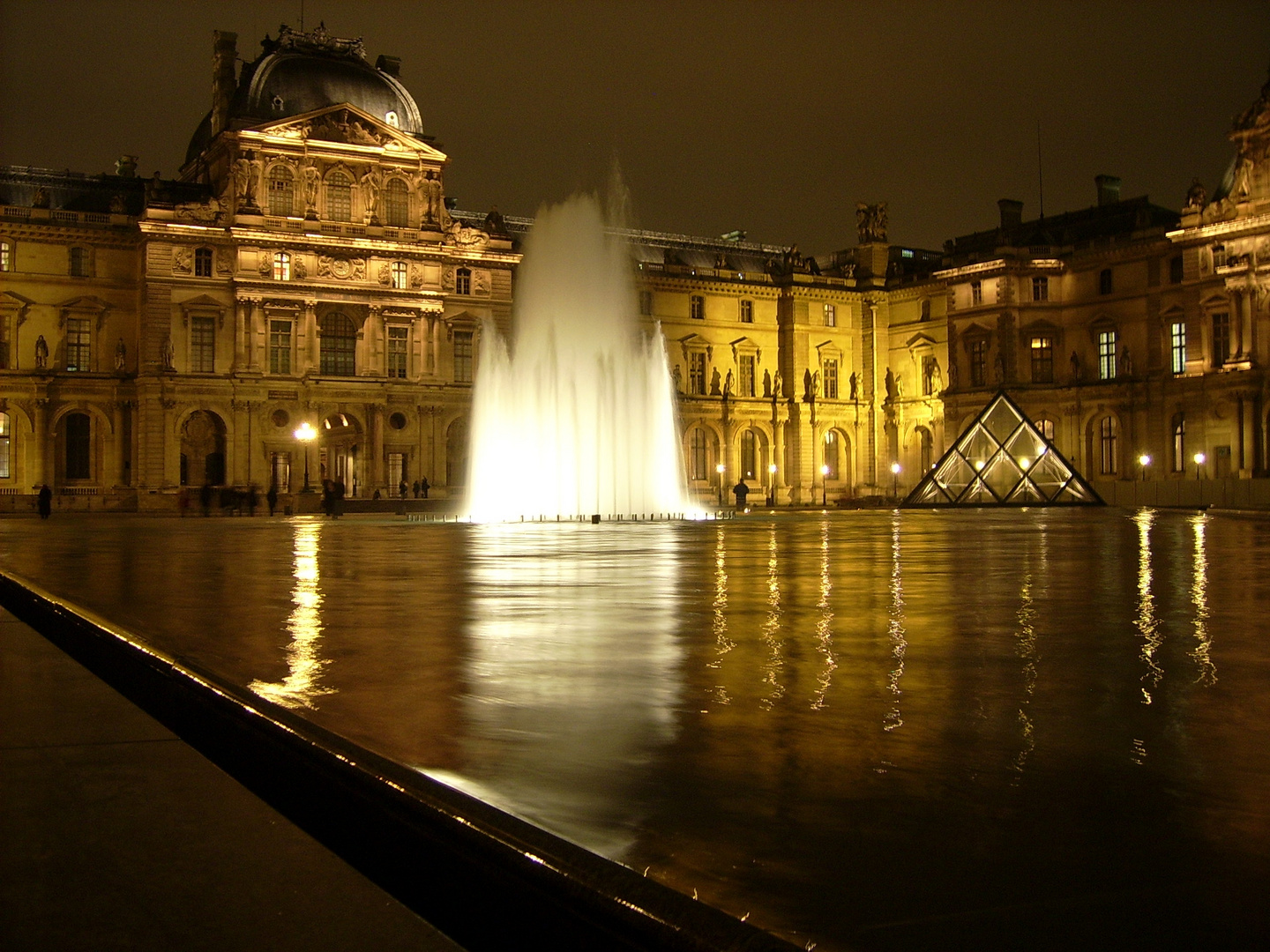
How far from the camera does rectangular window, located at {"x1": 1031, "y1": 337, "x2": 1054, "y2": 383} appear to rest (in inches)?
2726

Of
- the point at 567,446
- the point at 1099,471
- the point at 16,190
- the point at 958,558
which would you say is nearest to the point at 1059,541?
the point at 958,558

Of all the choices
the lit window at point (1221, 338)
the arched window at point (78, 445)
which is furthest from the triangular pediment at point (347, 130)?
the lit window at point (1221, 338)

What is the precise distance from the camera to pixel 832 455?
260 ft

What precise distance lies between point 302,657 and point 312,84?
60257 mm

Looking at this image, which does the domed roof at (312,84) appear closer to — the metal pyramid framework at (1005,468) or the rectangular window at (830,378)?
the rectangular window at (830,378)

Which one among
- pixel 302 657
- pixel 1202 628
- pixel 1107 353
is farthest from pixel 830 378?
pixel 302 657

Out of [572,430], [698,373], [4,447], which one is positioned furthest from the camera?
[698,373]

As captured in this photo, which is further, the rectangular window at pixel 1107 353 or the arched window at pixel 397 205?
the rectangular window at pixel 1107 353

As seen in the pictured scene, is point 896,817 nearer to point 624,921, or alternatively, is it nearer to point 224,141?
point 624,921

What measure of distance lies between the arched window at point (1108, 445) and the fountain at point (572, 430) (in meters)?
29.0

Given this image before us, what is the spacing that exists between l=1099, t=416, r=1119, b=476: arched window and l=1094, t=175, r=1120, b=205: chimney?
15.2m

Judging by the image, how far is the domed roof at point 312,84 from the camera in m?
61.6

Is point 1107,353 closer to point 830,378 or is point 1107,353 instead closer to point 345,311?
point 830,378

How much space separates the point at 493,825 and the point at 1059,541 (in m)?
20.1
